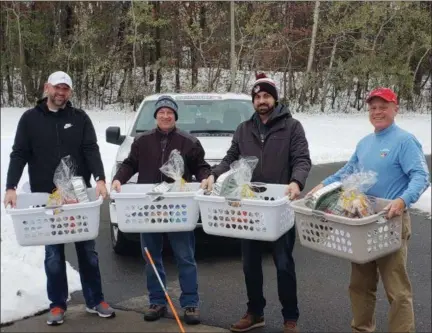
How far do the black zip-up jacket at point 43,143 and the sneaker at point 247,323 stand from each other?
63.3 inches

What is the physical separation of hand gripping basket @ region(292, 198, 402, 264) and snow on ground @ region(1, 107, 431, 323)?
2.53 meters

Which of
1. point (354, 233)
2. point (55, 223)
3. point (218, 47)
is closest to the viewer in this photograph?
point (354, 233)

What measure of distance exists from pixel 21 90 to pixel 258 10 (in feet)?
33.9

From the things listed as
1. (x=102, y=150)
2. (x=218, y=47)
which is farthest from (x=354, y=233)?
(x=218, y=47)

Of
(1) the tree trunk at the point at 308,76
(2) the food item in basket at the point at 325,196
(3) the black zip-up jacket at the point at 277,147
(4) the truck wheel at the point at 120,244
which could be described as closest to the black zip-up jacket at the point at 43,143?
(3) the black zip-up jacket at the point at 277,147

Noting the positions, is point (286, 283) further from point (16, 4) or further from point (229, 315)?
point (16, 4)

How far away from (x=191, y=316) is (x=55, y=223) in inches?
53.4

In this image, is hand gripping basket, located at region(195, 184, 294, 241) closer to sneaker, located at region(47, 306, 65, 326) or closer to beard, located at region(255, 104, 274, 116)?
beard, located at region(255, 104, 274, 116)

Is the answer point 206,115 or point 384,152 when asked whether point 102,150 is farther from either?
point 384,152

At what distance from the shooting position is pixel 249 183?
3.98 metres

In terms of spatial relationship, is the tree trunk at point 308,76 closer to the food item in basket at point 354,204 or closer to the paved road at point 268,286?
the paved road at point 268,286

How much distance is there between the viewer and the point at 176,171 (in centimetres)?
423

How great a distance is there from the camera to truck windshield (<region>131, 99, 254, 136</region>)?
7.02 m

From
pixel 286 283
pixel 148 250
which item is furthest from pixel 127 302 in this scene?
pixel 286 283
